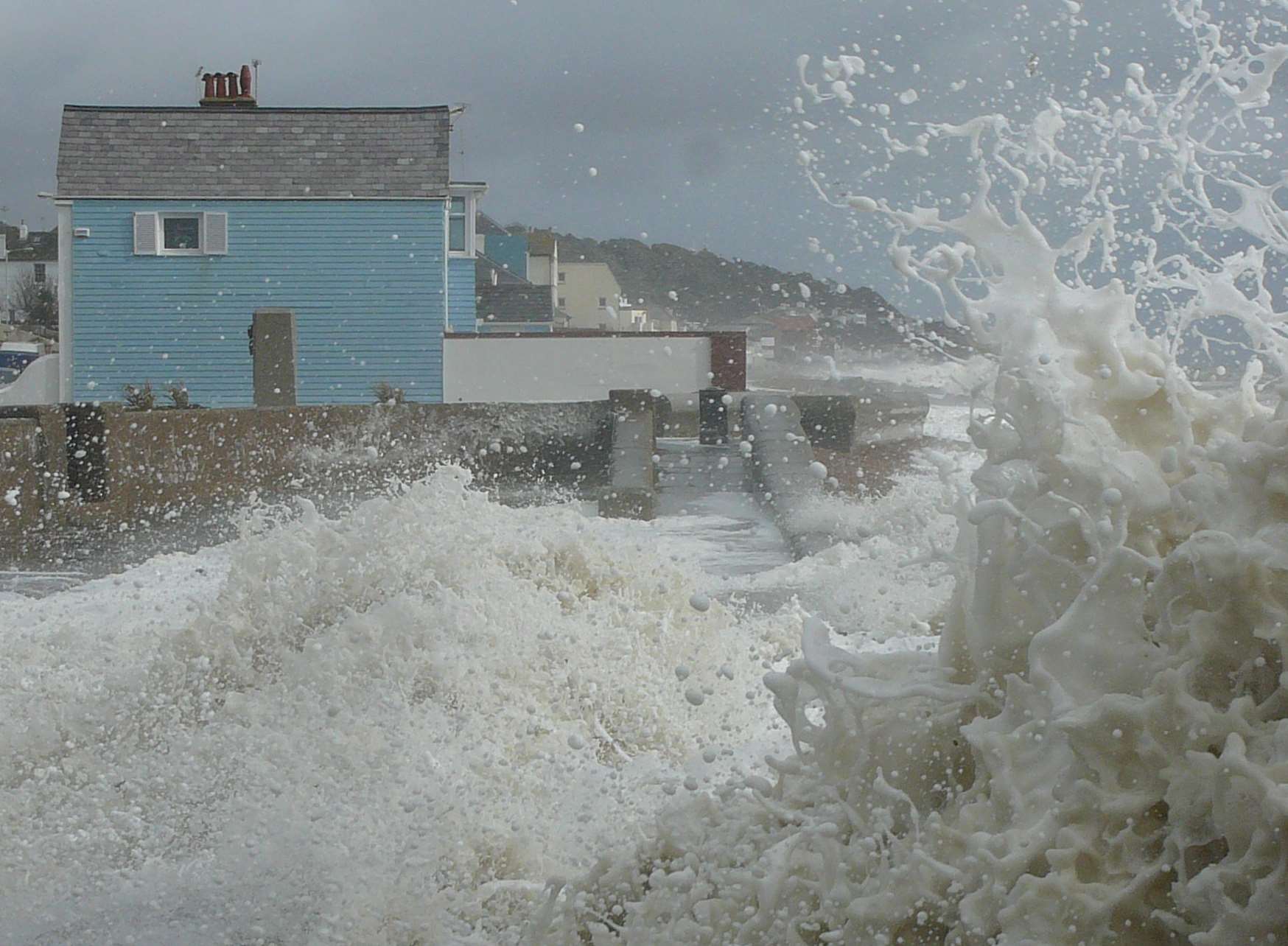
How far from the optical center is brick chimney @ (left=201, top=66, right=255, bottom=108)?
72.4 feet

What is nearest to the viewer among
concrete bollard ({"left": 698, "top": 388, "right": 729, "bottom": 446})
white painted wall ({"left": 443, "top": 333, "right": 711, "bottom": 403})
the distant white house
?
concrete bollard ({"left": 698, "top": 388, "right": 729, "bottom": 446})

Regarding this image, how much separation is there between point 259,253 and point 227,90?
10.3 feet

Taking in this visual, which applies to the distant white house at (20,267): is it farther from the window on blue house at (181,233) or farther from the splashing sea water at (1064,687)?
the splashing sea water at (1064,687)

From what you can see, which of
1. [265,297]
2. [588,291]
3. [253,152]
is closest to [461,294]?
[265,297]

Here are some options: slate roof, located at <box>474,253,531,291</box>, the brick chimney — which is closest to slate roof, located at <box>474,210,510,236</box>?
slate roof, located at <box>474,253,531,291</box>

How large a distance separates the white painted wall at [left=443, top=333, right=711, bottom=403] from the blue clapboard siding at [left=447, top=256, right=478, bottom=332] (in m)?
2.10

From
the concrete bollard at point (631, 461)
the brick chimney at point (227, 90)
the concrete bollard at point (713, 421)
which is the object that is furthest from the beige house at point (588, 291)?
the concrete bollard at point (631, 461)

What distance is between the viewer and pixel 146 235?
813 inches

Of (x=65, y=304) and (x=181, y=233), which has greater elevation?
(x=181, y=233)

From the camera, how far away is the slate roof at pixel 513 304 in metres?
32.2

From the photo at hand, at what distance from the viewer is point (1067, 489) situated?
2.61m

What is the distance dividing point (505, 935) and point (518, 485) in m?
10.6

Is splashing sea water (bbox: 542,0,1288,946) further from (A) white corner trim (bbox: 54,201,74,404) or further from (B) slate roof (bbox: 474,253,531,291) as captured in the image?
(B) slate roof (bbox: 474,253,531,291)

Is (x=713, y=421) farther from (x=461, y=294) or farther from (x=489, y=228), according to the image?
(x=489, y=228)
